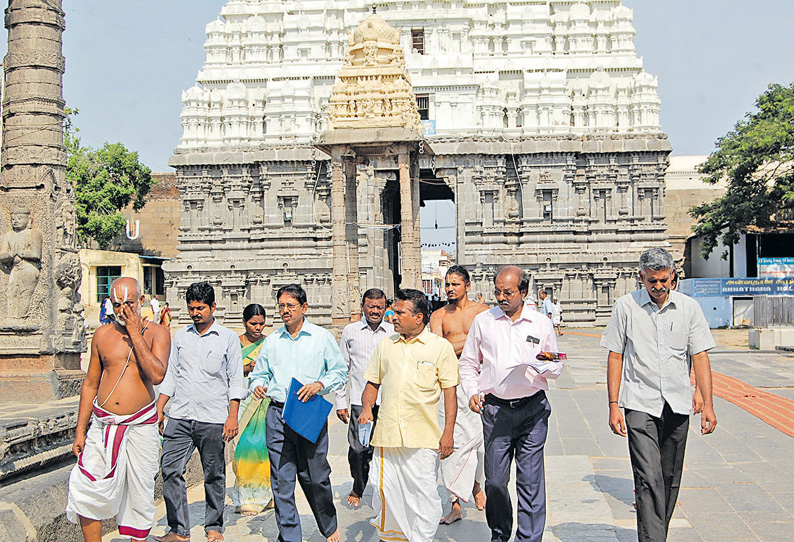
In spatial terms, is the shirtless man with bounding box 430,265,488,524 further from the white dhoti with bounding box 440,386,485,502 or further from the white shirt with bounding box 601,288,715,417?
the white shirt with bounding box 601,288,715,417

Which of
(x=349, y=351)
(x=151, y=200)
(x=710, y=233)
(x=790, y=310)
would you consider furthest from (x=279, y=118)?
(x=349, y=351)

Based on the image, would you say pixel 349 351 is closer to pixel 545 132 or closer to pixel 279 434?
pixel 279 434

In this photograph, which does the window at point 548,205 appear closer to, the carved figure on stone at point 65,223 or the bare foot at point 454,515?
the carved figure on stone at point 65,223

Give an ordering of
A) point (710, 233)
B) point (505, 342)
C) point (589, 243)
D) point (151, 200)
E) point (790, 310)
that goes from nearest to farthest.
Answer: point (505, 342) → point (790, 310) → point (710, 233) → point (589, 243) → point (151, 200)

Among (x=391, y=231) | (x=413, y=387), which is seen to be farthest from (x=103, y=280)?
(x=413, y=387)

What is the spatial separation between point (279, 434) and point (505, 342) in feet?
5.49

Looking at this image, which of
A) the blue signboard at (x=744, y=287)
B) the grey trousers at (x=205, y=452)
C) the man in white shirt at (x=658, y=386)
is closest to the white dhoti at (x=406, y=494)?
the man in white shirt at (x=658, y=386)

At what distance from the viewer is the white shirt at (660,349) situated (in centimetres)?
486

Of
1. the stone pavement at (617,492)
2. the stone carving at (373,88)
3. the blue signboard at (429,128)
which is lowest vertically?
the stone pavement at (617,492)

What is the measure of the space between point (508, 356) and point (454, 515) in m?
1.61

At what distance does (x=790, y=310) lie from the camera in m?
21.9

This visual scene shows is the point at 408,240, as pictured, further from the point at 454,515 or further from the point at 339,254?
the point at 454,515

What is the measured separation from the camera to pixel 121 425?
487 centimetres

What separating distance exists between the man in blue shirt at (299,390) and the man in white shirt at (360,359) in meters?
0.99
